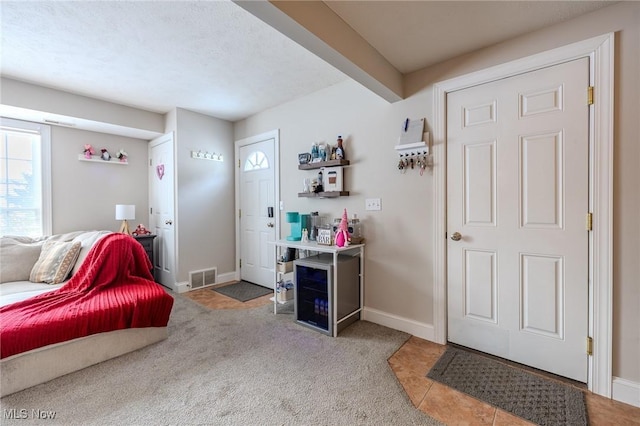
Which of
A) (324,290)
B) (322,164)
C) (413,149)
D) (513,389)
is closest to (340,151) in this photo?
(322,164)

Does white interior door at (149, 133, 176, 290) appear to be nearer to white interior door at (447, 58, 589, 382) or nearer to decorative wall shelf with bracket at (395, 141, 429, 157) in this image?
decorative wall shelf with bracket at (395, 141, 429, 157)

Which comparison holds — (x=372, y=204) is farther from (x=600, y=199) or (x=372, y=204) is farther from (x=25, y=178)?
(x=25, y=178)

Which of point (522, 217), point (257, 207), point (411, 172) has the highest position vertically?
point (411, 172)

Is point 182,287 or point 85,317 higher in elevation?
point 85,317

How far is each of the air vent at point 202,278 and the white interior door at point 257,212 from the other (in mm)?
406

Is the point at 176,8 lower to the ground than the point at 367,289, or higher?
higher

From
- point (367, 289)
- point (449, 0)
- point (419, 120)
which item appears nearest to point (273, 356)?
point (367, 289)

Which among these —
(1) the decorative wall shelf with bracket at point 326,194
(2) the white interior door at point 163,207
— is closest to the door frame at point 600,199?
(1) the decorative wall shelf with bracket at point 326,194

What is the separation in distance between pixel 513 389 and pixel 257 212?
3.24m

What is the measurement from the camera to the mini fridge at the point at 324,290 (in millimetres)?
2455

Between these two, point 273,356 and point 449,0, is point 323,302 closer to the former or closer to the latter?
point 273,356

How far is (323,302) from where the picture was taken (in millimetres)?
2559

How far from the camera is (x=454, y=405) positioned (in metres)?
1.59

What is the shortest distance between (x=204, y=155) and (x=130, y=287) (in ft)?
6.78
